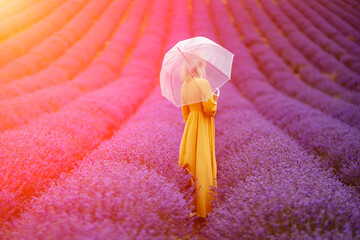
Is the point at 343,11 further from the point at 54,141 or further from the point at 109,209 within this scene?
the point at 109,209

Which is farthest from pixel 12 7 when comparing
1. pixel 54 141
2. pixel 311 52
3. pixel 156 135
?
pixel 311 52

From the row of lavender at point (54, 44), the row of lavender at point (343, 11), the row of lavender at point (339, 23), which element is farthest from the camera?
the row of lavender at point (343, 11)

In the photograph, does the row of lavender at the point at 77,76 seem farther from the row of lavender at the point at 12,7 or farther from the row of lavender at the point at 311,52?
the row of lavender at the point at 311,52

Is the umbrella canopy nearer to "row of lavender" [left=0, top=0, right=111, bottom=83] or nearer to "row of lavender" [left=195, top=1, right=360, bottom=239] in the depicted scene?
"row of lavender" [left=195, top=1, right=360, bottom=239]

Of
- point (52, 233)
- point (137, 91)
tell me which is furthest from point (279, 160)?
point (137, 91)

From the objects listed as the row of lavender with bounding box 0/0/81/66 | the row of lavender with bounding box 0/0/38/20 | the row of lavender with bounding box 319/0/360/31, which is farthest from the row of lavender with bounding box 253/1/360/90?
the row of lavender with bounding box 0/0/38/20

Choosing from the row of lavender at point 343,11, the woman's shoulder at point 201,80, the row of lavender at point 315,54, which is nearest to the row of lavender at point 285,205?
the woman's shoulder at point 201,80

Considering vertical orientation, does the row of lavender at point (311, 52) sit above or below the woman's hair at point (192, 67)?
below

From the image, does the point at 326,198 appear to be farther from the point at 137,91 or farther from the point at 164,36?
the point at 164,36
